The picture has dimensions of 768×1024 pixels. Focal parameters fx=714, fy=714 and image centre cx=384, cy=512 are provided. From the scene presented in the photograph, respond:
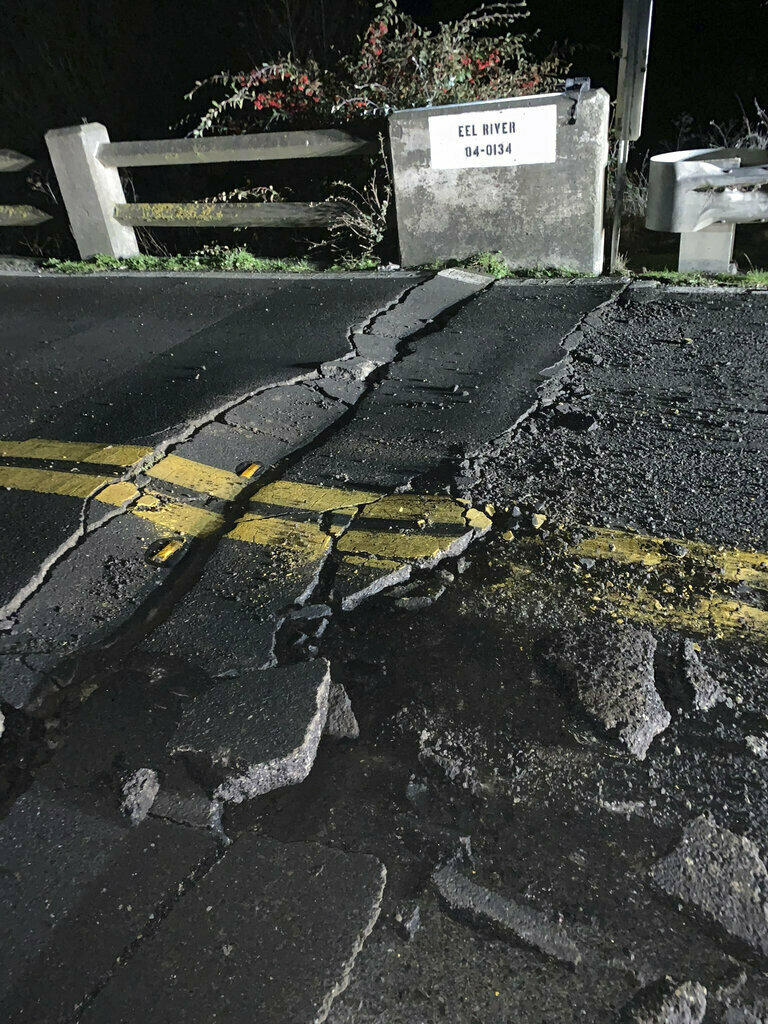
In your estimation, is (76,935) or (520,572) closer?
(76,935)

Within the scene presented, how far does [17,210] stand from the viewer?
7820 millimetres

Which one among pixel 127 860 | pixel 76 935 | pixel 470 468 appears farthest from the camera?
pixel 470 468

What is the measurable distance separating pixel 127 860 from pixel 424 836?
0.73 m

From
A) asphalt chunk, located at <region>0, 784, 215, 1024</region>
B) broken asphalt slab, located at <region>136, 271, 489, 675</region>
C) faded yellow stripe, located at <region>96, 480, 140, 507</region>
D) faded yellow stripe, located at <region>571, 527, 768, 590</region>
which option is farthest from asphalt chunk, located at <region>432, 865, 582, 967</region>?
faded yellow stripe, located at <region>96, 480, 140, 507</region>

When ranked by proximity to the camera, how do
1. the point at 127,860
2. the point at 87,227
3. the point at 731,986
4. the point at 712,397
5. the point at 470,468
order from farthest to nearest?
1. the point at 87,227
2. the point at 712,397
3. the point at 470,468
4. the point at 127,860
5. the point at 731,986

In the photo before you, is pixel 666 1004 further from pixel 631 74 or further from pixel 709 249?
pixel 631 74

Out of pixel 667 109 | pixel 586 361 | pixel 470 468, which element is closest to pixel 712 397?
pixel 586 361

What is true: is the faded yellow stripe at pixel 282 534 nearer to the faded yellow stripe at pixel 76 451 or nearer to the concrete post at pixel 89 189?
the faded yellow stripe at pixel 76 451

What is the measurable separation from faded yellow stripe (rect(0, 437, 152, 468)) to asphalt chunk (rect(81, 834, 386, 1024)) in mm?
2181

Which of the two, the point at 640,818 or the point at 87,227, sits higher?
the point at 87,227

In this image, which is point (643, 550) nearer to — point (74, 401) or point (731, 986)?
point (731, 986)

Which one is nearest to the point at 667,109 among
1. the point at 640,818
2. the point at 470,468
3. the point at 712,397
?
the point at 712,397

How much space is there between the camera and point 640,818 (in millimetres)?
1751

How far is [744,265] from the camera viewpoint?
615cm
